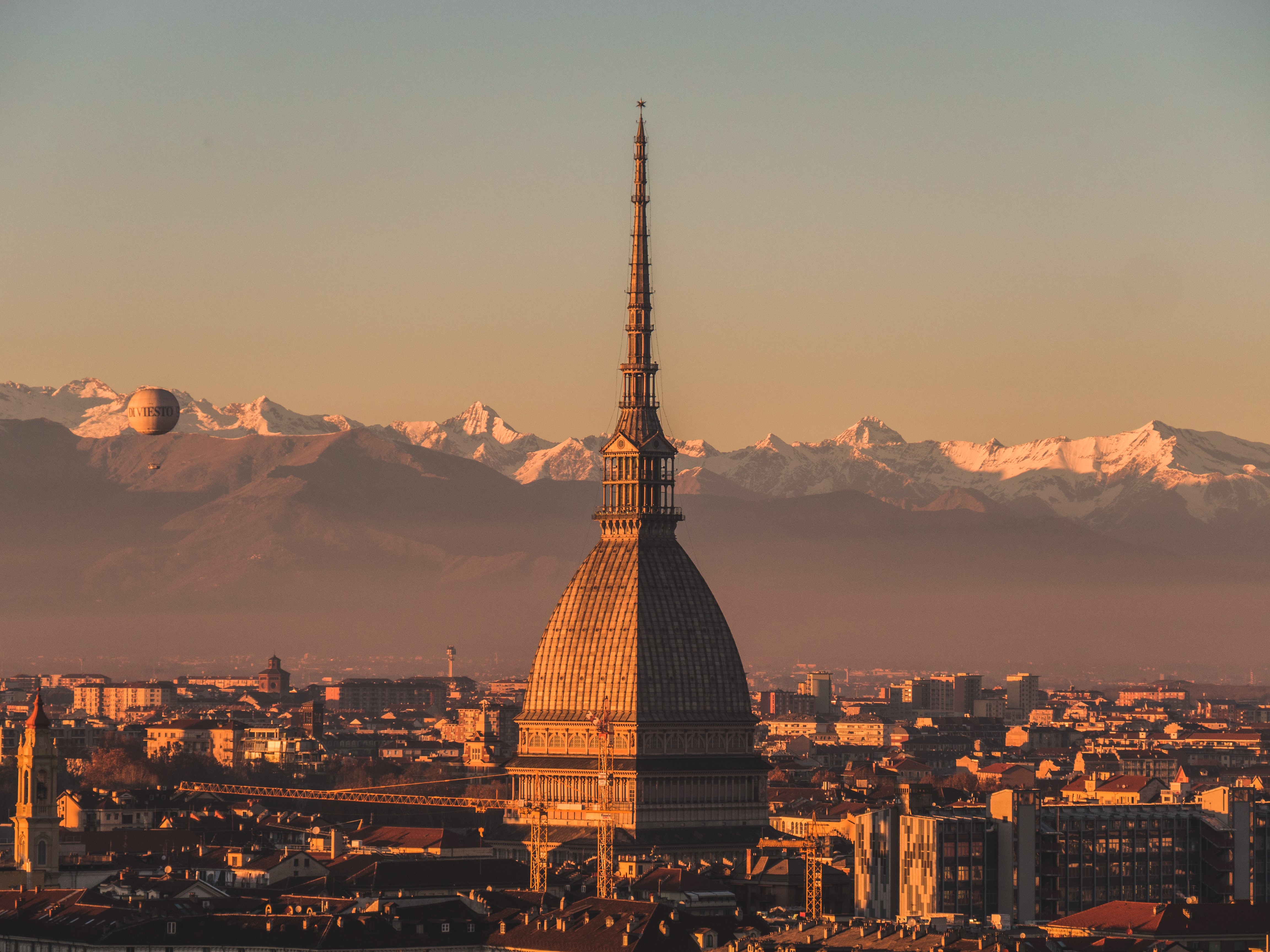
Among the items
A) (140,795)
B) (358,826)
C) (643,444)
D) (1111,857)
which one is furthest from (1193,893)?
(140,795)

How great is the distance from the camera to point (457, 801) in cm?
17575

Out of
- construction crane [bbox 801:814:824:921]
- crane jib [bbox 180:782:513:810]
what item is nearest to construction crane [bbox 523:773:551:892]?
crane jib [bbox 180:782:513:810]

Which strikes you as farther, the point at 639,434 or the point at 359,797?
the point at 359,797

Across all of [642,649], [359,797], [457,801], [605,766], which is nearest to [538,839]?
[605,766]

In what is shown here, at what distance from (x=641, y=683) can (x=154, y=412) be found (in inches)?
1068

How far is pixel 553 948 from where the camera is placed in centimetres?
9500

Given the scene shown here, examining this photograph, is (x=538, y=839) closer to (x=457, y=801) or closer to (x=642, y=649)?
(x=642, y=649)

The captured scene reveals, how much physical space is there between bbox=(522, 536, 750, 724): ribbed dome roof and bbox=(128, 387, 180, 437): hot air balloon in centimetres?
2099

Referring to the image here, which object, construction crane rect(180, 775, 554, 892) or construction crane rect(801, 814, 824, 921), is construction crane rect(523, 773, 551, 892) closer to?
construction crane rect(180, 775, 554, 892)

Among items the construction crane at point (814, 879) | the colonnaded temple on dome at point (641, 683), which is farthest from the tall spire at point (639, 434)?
the construction crane at point (814, 879)

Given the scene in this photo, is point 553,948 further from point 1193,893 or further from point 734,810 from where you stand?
point 734,810

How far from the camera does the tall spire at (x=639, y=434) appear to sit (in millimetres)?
155500

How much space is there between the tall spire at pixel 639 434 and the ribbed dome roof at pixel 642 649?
116cm

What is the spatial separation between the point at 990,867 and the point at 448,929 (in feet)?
65.2
